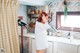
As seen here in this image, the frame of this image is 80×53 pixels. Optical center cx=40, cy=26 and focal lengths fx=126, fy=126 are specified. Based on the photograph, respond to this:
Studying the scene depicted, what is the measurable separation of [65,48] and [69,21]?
1.05 meters

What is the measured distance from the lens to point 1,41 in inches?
117

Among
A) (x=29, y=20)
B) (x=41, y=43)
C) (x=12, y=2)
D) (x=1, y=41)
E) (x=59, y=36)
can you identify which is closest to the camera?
(x=1, y=41)

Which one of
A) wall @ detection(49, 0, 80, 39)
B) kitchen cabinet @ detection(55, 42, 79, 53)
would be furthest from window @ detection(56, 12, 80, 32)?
kitchen cabinet @ detection(55, 42, 79, 53)

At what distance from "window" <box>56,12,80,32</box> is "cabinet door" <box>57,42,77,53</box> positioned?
0.77m

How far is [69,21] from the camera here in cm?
405

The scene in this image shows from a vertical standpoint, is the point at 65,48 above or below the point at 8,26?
below

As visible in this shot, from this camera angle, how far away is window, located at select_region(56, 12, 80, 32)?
3.88 meters

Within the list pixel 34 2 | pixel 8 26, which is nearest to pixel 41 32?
pixel 8 26

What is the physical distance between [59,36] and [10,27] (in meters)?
1.72

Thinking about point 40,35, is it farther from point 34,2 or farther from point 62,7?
point 62,7

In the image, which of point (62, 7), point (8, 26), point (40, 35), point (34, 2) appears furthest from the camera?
point (62, 7)

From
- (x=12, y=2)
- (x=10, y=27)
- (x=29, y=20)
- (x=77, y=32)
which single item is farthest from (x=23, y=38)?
(x=77, y=32)

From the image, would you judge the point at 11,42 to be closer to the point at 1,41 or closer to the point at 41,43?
the point at 1,41

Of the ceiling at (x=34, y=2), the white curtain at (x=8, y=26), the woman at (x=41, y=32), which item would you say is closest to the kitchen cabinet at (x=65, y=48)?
the woman at (x=41, y=32)
